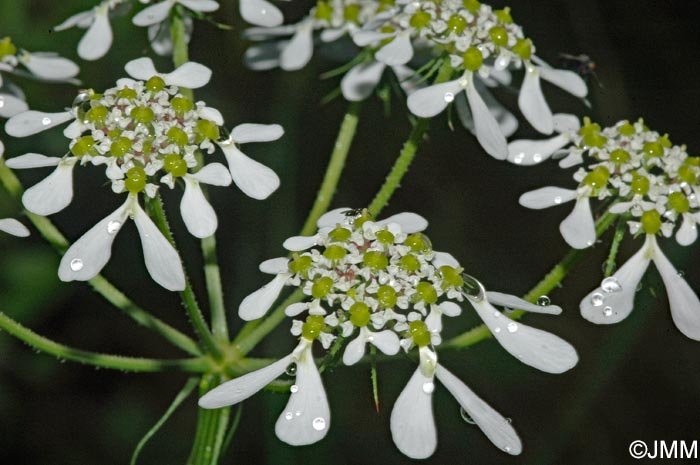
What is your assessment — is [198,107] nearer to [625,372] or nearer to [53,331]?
[53,331]

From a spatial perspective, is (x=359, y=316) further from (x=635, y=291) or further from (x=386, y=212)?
(x=386, y=212)

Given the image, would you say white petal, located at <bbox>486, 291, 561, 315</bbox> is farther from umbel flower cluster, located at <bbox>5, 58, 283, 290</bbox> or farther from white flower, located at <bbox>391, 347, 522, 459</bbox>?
umbel flower cluster, located at <bbox>5, 58, 283, 290</bbox>

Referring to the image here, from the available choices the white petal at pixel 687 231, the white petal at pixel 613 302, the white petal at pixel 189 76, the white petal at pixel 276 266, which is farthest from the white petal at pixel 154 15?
the white petal at pixel 687 231

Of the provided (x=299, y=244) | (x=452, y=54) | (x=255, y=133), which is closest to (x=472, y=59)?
(x=452, y=54)

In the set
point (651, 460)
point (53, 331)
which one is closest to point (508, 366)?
point (651, 460)

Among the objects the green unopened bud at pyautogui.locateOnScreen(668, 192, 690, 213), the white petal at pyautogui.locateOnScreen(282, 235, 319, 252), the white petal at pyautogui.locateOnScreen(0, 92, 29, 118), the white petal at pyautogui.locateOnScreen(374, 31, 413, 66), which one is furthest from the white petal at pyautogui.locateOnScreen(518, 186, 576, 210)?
the white petal at pyautogui.locateOnScreen(0, 92, 29, 118)
